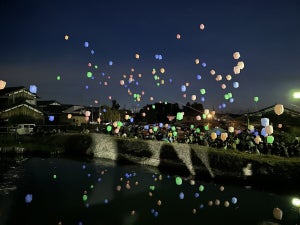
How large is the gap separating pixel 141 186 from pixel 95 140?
32.7ft

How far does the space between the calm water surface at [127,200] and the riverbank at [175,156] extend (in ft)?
3.91

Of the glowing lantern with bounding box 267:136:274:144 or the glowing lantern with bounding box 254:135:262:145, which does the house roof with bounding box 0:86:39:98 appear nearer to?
the glowing lantern with bounding box 254:135:262:145

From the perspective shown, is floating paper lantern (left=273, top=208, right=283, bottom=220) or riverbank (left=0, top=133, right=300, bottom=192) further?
riverbank (left=0, top=133, right=300, bottom=192)

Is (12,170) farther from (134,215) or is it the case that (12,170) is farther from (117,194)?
(134,215)

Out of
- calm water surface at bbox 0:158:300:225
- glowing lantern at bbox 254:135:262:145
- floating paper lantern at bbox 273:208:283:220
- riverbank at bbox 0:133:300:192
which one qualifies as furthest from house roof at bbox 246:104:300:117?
floating paper lantern at bbox 273:208:283:220

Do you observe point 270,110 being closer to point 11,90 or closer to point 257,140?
point 257,140

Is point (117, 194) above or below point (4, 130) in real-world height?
below

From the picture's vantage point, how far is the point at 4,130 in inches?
1048

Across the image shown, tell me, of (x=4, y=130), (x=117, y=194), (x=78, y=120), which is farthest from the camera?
(x=78, y=120)

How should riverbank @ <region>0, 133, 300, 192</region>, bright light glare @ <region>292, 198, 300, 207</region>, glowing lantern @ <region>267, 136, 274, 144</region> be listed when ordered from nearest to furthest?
1. bright light glare @ <region>292, 198, 300, 207</region>
2. riverbank @ <region>0, 133, 300, 192</region>
3. glowing lantern @ <region>267, 136, 274, 144</region>

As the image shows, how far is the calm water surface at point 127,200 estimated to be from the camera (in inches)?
337

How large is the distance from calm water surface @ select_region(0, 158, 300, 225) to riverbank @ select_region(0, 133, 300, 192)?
1.19 meters

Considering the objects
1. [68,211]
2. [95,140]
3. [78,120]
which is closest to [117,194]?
[68,211]

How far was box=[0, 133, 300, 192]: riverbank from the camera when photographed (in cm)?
1240
